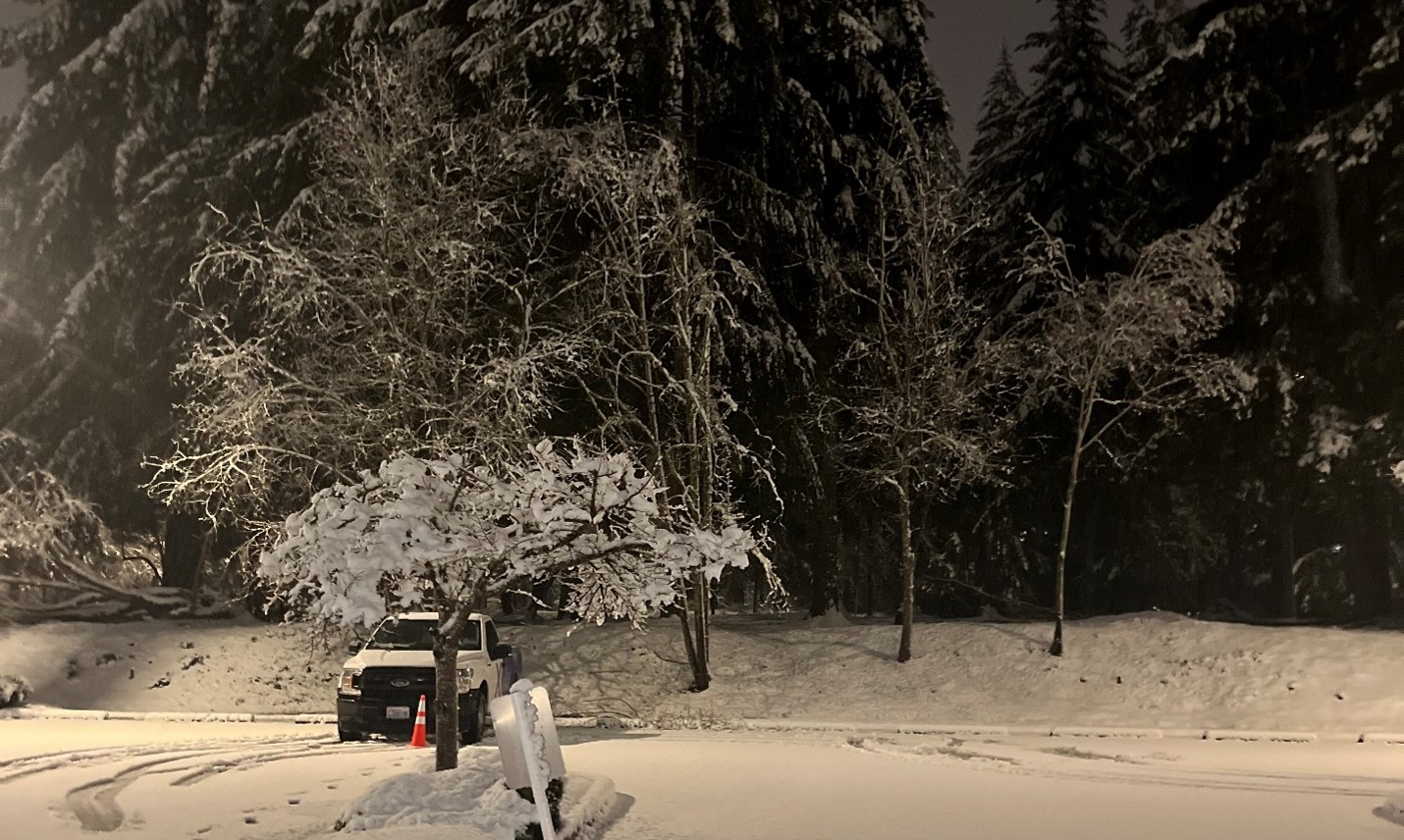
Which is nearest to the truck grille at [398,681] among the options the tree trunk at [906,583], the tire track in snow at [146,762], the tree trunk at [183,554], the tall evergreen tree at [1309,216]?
the tire track in snow at [146,762]

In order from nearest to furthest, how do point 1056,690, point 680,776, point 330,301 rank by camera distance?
point 680,776 < point 330,301 < point 1056,690

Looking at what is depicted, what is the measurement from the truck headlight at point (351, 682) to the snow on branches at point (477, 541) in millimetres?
4656

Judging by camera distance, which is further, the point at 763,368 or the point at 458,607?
the point at 763,368

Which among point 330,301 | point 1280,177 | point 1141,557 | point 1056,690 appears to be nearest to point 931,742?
point 1056,690

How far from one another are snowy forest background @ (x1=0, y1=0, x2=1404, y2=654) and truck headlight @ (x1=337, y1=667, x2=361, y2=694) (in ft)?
9.82

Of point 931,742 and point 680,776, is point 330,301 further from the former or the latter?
point 931,742

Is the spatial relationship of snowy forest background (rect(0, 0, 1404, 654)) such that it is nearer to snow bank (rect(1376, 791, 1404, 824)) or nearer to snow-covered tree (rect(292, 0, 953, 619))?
snow-covered tree (rect(292, 0, 953, 619))

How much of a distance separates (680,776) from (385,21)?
1799 cm

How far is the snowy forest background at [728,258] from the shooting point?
21641 millimetres

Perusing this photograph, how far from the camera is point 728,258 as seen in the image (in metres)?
23.4

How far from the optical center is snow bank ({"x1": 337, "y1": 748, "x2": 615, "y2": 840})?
9.65 meters

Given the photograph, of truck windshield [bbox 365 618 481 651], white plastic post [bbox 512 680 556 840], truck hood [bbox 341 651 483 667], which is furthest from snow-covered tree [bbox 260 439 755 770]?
truck windshield [bbox 365 618 481 651]

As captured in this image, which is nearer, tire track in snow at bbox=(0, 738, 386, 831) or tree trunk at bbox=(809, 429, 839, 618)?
tire track in snow at bbox=(0, 738, 386, 831)

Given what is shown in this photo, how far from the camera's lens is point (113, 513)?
112 feet
